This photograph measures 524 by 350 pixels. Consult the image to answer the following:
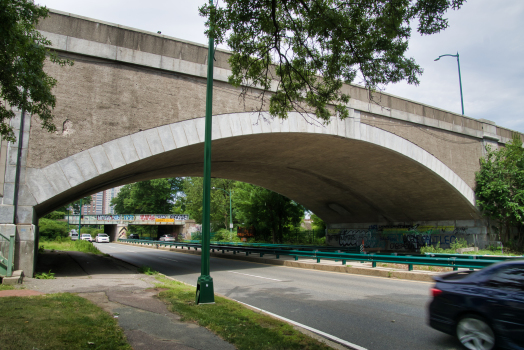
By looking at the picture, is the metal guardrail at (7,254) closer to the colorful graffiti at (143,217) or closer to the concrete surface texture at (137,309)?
the concrete surface texture at (137,309)

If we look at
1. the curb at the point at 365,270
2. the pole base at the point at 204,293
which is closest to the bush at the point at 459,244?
the curb at the point at 365,270

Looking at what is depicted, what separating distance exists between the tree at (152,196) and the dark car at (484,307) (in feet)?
232

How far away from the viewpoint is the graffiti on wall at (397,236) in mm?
25031

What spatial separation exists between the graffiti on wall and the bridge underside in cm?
77

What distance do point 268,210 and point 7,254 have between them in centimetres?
2836

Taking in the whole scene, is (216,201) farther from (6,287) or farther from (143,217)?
(6,287)

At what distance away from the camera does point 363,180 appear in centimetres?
2527

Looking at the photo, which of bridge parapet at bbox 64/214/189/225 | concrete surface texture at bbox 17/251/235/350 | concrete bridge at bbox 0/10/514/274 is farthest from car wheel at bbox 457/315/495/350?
bridge parapet at bbox 64/214/189/225

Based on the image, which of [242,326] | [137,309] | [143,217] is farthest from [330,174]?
[143,217]

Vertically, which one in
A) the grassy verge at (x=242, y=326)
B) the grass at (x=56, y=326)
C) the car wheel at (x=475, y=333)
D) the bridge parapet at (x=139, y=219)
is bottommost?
the grassy verge at (x=242, y=326)

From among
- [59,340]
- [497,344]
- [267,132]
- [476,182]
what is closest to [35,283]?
[59,340]

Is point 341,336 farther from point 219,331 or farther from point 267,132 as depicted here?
point 267,132

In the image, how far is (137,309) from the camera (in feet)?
23.2

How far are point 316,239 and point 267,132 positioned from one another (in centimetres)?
2589
